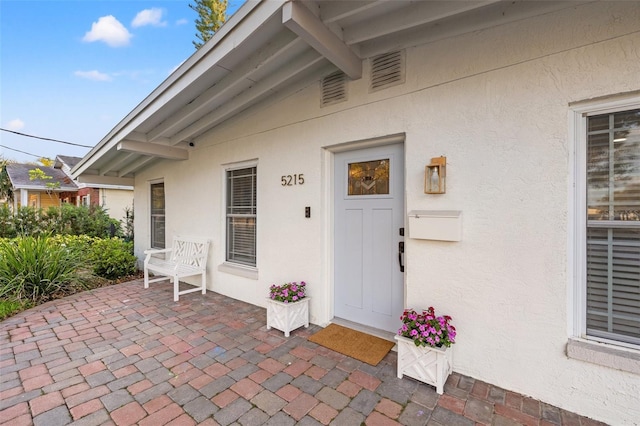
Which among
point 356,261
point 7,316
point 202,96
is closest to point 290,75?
point 202,96

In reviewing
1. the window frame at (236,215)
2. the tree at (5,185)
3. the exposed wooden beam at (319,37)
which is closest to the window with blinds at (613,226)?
the exposed wooden beam at (319,37)

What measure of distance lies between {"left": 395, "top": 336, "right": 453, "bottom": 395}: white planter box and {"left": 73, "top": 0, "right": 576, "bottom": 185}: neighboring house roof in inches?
108

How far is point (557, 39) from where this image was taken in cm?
207

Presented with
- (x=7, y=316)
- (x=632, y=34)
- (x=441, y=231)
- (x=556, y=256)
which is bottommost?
(x=7, y=316)

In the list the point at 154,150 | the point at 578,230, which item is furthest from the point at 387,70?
the point at 154,150

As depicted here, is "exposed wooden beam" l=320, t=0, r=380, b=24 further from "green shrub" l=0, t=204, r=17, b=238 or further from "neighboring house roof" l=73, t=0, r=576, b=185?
"green shrub" l=0, t=204, r=17, b=238

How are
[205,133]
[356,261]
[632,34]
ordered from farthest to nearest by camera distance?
[205,133], [356,261], [632,34]

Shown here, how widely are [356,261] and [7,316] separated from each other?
5.08m

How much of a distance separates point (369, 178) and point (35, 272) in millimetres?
5775

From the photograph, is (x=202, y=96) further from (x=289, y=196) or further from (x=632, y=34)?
(x=632, y=34)

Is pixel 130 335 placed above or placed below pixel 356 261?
below

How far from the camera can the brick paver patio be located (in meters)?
1.97

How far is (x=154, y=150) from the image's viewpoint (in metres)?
4.90

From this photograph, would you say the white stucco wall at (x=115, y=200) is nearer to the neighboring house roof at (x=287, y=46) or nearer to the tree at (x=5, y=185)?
the tree at (x=5, y=185)
